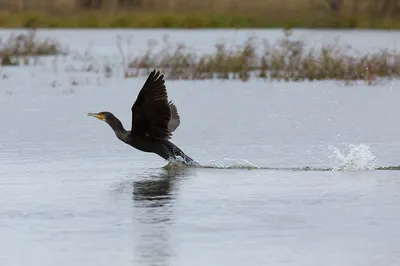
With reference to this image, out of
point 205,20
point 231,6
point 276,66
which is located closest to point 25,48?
point 276,66

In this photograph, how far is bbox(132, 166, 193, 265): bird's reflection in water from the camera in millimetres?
8781

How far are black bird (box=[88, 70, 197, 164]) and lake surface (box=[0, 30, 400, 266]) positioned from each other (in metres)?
0.27

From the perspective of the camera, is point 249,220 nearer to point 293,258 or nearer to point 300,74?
point 293,258

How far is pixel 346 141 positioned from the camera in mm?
15789

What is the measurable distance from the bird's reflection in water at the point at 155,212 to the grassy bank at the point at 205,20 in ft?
96.5

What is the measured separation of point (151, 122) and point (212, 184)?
4.08ft

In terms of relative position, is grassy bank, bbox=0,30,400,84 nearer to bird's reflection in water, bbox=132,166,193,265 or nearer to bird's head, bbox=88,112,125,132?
bird's head, bbox=88,112,125,132

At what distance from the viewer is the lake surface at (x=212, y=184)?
8.94 meters

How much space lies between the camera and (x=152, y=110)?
1291 cm

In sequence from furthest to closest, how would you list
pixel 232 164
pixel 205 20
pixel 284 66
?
pixel 205 20, pixel 284 66, pixel 232 164

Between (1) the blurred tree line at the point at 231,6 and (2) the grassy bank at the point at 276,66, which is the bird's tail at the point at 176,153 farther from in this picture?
(1) the blurred tree line at the point at 231,6

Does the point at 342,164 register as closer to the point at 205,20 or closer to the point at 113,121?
the point at 113,121

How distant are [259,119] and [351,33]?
23.2 m

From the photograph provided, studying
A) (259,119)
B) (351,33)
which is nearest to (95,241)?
(259,119)
